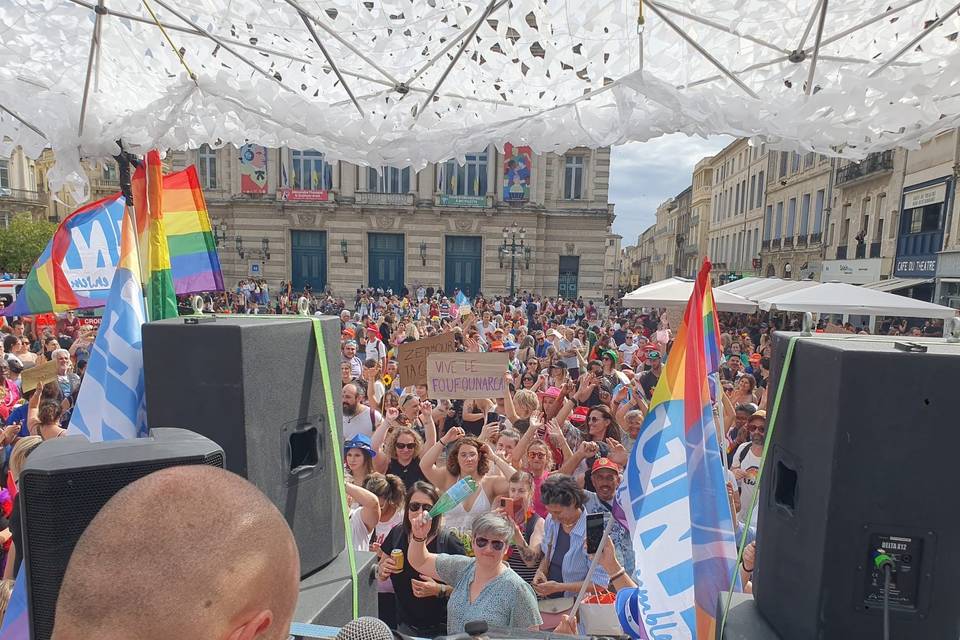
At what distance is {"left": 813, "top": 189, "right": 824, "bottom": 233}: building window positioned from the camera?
31000 mm

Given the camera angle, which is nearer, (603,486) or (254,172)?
(603,486)

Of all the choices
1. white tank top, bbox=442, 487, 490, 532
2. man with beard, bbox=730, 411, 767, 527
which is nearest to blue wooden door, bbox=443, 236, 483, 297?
man with beard, bbox=730, 411, 767, 527

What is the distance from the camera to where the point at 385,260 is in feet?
104

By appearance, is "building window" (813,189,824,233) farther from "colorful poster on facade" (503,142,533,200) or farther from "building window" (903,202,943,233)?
"colorful poster on facade" (503,142,533,200)

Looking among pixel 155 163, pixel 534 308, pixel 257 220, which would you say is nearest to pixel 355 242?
pixel 257 220

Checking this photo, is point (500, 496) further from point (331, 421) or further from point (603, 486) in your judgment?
point (331, 421)

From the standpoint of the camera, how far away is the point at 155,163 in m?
2.95

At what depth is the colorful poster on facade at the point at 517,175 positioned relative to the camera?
29516 millimetres

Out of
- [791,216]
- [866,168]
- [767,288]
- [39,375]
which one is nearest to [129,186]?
[39,375]

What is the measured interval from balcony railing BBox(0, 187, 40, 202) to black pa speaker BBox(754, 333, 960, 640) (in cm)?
5467

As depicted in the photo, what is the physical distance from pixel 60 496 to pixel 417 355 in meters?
4.72

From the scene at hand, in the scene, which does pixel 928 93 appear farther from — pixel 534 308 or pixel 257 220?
pixel 257 220

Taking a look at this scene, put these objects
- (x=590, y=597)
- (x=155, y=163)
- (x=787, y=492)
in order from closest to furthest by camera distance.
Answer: (x=787, y=492) < (x=155, y=163) < (x=590, y=597)

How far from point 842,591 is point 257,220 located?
32.8 meters
